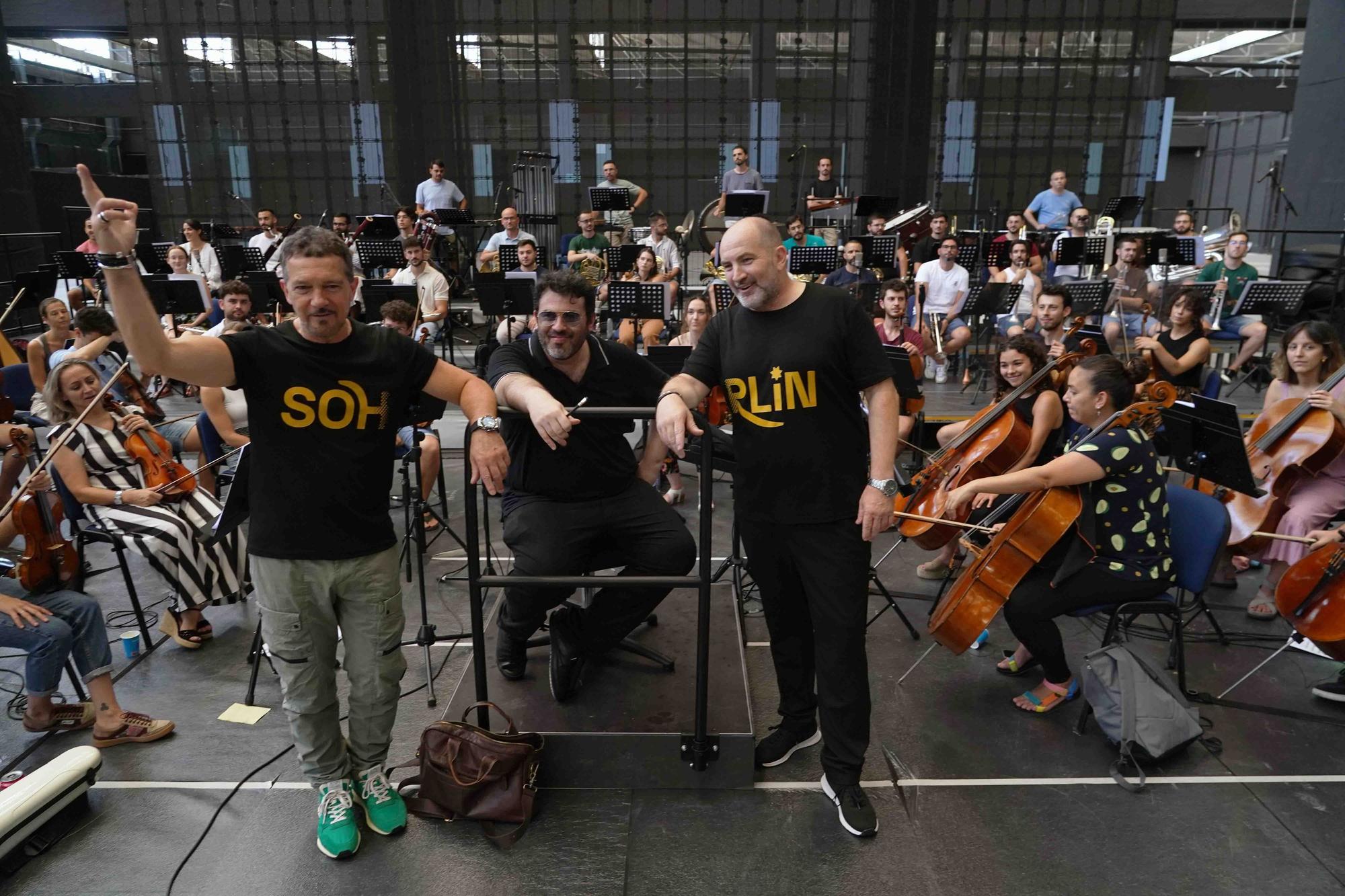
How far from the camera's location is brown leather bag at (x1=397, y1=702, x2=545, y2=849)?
2725mm

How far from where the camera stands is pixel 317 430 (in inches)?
98.3

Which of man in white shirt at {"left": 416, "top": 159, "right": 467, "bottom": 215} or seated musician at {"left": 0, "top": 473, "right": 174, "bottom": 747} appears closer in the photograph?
seated musician at {"left": 0, "top": 473, "right": 174, "bottom": 747}

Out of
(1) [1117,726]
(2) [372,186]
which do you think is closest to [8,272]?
(2) [372,186]

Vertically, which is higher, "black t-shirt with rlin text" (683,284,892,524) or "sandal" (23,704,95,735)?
"black t-shirt with rlin text" (683,284,892,524)

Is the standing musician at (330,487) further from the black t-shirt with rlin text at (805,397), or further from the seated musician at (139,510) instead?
the seated musician at (139,510)

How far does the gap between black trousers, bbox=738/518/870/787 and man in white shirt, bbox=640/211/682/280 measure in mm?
7644

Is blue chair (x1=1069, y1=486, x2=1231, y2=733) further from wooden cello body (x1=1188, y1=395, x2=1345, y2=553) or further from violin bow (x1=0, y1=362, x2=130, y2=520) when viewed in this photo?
violin bow (x1=0, y1=362, x2=130, y2=520)

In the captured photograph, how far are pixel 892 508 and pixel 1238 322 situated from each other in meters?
7.76

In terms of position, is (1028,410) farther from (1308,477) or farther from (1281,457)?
(1308,477)

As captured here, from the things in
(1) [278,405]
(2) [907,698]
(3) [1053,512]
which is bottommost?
(2) [907,698]

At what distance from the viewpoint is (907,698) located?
145 inches

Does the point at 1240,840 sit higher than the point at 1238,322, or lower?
lower

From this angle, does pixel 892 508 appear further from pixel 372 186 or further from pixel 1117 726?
pixel 372 186

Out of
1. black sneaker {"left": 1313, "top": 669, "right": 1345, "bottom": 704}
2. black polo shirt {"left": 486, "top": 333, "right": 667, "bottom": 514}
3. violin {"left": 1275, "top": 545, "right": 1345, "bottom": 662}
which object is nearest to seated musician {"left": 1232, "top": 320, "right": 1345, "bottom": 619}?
violin {"left": 1275, "top": 545, "right": 1345, "bottom": 662}
